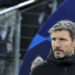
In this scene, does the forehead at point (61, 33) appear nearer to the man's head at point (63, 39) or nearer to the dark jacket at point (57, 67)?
the man's head at point (63, 39)

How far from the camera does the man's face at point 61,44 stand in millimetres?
2863

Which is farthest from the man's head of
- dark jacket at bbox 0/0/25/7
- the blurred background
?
dark jacket at bbox 0/0/25/7

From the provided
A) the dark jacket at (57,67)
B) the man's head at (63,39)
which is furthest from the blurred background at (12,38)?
the man's head at (63,39)

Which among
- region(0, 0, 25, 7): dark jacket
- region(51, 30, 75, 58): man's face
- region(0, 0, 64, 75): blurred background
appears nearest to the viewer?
region(51, 30, 75, 58): man's face

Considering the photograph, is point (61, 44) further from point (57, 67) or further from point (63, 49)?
point (57, 67)

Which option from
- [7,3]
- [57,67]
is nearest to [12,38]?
[7,3]

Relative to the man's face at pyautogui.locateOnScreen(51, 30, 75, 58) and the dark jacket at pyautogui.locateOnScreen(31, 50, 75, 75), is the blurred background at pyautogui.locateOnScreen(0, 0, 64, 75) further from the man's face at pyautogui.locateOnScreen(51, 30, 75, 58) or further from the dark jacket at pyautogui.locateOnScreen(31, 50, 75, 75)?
the man's face at pyautogui.locateOnScreen(51, 30, 75, 58)

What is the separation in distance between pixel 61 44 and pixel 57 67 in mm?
202

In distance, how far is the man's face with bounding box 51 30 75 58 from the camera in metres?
2.86

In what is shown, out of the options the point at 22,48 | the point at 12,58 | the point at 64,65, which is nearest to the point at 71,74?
the point at 64,65

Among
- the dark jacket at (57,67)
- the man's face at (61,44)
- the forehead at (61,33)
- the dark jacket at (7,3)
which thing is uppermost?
the dark jacket at (7,3)

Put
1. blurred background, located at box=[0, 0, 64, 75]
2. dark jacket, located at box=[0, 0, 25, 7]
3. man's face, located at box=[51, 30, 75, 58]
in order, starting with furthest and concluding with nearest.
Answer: dark jacket, located at box=[0, 0, 25, 7] < blurred background, located at box=[0, 0, 64, 75] < man's face, located at box=[51, 30, 75, 58]

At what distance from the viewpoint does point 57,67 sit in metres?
2.92

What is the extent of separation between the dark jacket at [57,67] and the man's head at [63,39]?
0.05 m
